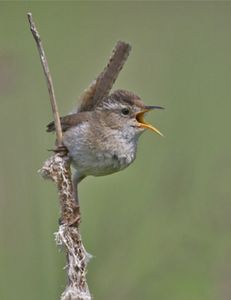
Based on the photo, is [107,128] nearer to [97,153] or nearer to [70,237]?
[97,153]

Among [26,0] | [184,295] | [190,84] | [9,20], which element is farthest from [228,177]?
[26,0]

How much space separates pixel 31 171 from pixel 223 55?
3283mm

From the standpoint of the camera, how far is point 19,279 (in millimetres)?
3016

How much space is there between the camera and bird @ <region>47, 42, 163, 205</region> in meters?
3.98

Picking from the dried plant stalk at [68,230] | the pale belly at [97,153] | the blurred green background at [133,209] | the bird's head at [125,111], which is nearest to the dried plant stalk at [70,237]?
the dried plant stalk at [68,230]

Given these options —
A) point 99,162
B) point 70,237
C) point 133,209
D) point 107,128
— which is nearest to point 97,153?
point 99,162

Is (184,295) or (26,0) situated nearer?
(184,295)

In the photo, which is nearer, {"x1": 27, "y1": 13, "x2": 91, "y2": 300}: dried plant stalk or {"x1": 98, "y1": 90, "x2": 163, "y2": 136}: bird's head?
{"x1": 27, "y1": 13, "x2": 91, "y2": 300}: dried plant stalk

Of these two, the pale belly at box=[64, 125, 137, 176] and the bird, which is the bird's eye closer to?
the bird

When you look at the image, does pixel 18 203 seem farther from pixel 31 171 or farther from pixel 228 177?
pixel 228 177

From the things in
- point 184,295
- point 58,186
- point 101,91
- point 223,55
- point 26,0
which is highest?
point 26,0

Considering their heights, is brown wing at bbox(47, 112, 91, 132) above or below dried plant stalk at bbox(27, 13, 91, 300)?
above

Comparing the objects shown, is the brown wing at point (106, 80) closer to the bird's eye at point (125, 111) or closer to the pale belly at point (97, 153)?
the bird's eye at point (125, 111)

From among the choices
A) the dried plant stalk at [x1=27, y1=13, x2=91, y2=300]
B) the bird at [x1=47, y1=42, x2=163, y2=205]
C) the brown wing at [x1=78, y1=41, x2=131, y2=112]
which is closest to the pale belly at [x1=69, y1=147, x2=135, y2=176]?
the bird at [x1=47, y1=42, x2=163, y2=205]
